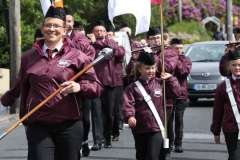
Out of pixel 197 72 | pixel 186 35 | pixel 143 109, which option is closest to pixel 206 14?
pixel 186 35

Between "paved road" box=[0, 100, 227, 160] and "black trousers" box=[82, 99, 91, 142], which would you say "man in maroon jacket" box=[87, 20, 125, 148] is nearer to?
"paved road" box=[0, 100, 227, 160]

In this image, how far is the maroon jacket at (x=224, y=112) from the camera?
8.83 meters

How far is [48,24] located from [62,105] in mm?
729

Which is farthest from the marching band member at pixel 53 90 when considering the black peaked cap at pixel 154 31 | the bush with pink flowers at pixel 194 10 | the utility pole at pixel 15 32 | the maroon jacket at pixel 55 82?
the bush with pink flowers at pixel 194 10

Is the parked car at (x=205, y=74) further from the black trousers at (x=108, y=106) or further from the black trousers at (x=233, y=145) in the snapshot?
the black trousers at (x=233, y=145)

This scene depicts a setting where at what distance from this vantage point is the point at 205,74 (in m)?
20.7

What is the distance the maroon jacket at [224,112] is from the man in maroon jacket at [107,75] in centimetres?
429

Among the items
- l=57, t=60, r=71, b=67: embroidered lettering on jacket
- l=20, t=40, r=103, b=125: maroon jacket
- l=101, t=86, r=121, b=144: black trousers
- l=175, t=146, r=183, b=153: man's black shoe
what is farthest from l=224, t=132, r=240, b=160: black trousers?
l=101, t=86, r=121, b=144: black trousers

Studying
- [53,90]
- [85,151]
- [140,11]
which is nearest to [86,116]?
[85,151]

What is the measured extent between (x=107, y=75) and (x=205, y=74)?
768 cm

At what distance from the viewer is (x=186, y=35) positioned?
50.8 metres

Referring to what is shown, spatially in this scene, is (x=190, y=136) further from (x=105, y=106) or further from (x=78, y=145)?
(x=78, y=145)

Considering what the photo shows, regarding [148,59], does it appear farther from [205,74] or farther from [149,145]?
[205,74]

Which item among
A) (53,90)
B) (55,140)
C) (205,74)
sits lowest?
(205,74)
